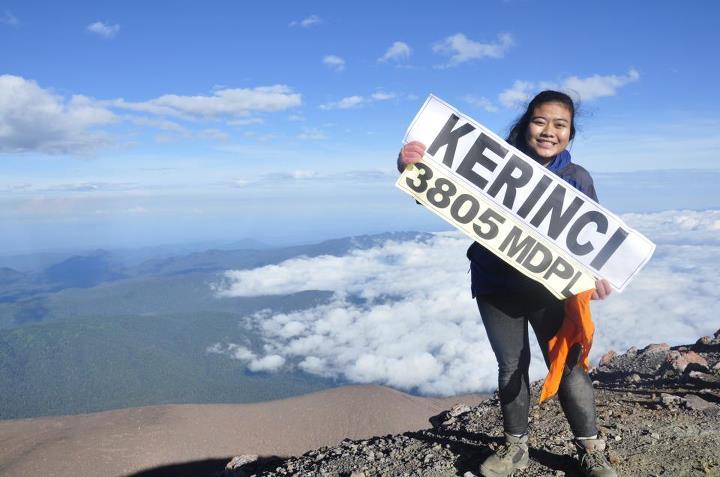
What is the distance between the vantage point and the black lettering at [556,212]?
404 centimetres

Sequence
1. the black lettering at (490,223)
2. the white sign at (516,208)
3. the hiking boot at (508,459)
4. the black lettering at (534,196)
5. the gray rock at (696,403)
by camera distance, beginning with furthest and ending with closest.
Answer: the gray rock at (696,403) → the hiking boot at (508,459) → the black lettering at (490,223) → the black lettering at (534,196) → the white sign at (516,208)

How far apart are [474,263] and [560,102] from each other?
1652 mm

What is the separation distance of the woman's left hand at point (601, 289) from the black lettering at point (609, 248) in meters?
0.14

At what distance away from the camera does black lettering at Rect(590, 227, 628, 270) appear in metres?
3.94

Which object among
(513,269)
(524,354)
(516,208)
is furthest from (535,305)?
(516,208)

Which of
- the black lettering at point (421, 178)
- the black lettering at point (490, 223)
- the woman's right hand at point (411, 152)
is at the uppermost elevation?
the woman's right hand at point (411, 152)

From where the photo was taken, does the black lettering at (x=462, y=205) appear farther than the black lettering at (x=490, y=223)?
Yes

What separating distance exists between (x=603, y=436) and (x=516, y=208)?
367cm

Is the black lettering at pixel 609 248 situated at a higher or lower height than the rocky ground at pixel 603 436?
higher

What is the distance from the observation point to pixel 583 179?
13.3 ft

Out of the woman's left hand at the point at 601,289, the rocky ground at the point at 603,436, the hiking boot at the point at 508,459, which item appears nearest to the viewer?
the woman's left hand at the point at 601,289

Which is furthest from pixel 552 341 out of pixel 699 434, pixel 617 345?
pixel 617 345

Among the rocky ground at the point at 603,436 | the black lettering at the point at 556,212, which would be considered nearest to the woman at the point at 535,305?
the black lettering at the point at 556,212

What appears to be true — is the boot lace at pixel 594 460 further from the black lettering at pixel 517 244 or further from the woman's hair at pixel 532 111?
the woman's hair at pixel 532 111
